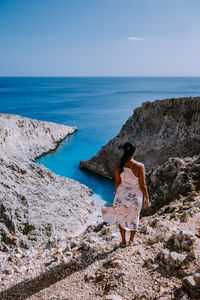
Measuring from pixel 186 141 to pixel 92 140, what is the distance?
20.4m

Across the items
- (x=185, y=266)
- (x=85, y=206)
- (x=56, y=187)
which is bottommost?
(x=85, y=206)

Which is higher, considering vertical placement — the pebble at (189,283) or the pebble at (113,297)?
the pebble at (189,283)

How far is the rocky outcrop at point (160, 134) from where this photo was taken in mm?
19141

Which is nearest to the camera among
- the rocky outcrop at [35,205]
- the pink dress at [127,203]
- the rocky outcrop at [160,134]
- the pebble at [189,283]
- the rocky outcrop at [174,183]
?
the pebble at [189,283]

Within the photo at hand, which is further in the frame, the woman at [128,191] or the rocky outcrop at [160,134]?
the rocky outcrop at [160,134]

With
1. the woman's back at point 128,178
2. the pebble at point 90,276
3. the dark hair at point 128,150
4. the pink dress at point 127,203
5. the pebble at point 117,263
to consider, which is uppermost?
the dark hair at point 128,150

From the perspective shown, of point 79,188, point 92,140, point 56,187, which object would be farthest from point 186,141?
point 92,140

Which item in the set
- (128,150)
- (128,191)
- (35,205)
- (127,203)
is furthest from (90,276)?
(35,205)

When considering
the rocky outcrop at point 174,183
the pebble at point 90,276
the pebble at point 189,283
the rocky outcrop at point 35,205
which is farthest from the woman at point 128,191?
the rocky outcrop at point 35,205

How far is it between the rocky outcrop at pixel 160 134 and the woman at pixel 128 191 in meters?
14.3

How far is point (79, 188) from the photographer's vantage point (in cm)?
1758

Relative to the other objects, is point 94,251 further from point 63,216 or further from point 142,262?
point 63,216

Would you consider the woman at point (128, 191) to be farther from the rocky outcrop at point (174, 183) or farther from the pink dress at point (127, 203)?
the rocky outcrop at point (174, 183)

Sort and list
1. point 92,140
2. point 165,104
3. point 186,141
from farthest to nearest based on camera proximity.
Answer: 1. point 92,140
2. point 165,104
3. point 186,141
